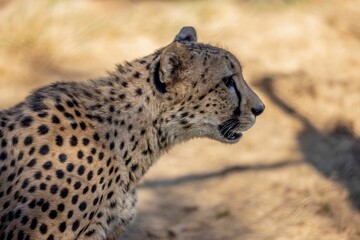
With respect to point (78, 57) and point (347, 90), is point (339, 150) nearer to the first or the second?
point (347, 90)

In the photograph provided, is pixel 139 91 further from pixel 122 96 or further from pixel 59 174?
pixel 59 174

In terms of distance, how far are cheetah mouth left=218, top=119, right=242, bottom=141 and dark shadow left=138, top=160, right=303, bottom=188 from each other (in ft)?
4.42

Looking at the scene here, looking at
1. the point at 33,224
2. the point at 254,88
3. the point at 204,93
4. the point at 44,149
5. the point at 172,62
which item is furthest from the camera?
the point at 254,88

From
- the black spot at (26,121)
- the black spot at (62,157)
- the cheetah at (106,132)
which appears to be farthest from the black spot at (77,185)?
the black spot at (26,121)

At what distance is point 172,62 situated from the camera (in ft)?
12.6

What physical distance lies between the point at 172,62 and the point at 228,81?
369 mm

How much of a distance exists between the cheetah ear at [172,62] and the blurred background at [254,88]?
1238mm

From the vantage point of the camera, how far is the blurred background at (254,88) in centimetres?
499

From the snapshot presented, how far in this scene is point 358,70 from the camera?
668cm

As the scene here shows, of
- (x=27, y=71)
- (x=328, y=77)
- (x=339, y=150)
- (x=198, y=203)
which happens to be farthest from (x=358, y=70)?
(x=27, y=71)

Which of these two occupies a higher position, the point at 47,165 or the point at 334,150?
the point at 47,165

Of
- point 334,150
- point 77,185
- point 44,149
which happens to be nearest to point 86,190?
point 77,185

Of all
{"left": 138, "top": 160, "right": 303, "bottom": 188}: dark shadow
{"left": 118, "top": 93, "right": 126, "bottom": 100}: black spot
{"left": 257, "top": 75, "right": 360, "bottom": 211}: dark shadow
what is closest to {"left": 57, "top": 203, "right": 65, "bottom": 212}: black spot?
{"left": 118, "top": 93, "right": 126, "bottom": 100}: black spot

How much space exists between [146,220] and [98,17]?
9.21 ft
